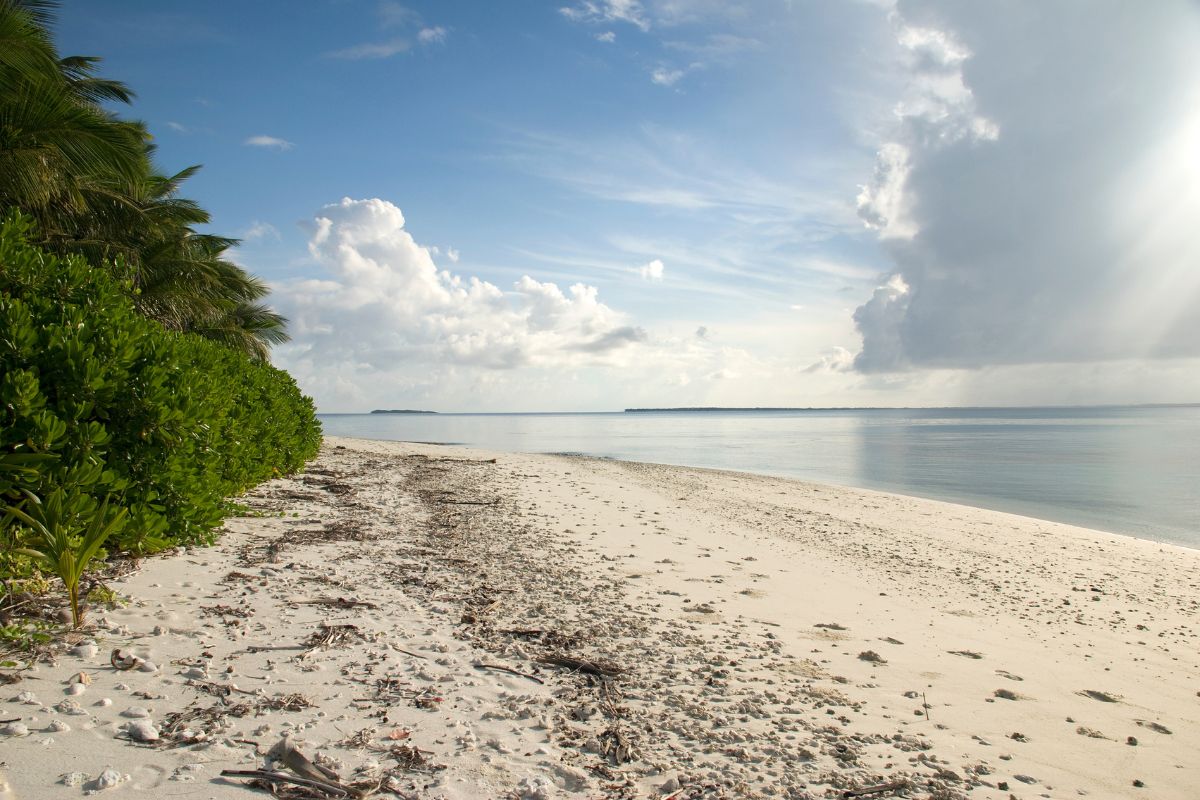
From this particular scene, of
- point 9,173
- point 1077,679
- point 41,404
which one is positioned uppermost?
point 9,173

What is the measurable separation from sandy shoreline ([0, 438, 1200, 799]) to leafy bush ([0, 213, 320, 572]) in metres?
0.64

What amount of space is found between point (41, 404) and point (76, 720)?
2469mm

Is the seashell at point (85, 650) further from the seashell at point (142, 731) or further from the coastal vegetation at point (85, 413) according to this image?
the seashell at point (142, 731)

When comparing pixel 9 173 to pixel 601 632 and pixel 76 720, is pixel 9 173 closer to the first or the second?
pixel 76 720

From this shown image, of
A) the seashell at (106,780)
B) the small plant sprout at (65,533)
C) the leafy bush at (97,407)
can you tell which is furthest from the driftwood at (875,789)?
the leafy bush at (97,407)

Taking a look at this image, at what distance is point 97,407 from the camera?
5367mm

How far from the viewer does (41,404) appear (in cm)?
452

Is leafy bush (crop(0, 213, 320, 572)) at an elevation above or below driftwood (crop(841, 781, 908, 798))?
above

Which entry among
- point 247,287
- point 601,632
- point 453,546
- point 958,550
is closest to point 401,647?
point 601,632

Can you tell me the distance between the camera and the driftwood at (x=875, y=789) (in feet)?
10.8

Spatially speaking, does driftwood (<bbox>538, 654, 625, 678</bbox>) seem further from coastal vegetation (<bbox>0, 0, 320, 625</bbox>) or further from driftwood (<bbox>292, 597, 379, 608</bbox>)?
coastal vegetation (<bbox>0, 0, 320, 625</bbox>)

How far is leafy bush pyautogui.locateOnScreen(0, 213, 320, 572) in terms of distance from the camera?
4492 mm

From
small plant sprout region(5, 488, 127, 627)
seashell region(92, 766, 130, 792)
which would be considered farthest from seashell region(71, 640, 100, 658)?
seashell region(92, 766, 130, 792)

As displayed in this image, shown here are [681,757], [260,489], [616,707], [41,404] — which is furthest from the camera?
[260,489]
